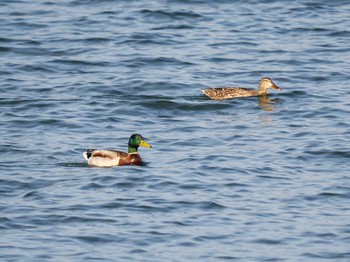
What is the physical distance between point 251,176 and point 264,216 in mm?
2073

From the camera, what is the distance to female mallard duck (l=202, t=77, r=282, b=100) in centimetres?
2227

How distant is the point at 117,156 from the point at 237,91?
493cm

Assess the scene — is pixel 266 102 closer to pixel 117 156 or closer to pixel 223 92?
pixel 223 92

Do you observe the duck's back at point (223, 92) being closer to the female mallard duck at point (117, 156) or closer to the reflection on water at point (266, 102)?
the reflection on water at point (266, 102)

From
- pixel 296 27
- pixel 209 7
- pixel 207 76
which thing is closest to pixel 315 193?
pixel 207 76

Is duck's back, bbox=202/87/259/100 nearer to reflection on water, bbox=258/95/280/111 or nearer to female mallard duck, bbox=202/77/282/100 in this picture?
female mallard duck, bbox=202/77/282/100

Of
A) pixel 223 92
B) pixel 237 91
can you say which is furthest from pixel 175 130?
pixel 237 91

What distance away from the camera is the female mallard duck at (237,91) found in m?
22.3

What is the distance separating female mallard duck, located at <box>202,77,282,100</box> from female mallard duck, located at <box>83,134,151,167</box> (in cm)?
402

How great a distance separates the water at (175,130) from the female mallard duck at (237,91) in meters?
0.17

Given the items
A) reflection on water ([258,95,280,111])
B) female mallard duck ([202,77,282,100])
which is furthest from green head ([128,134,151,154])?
reflection on water ([258,95,280,111])

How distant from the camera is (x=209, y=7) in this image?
30.8 m

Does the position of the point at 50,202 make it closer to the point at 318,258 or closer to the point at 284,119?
the point at 318,258

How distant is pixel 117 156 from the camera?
18.2 metres
